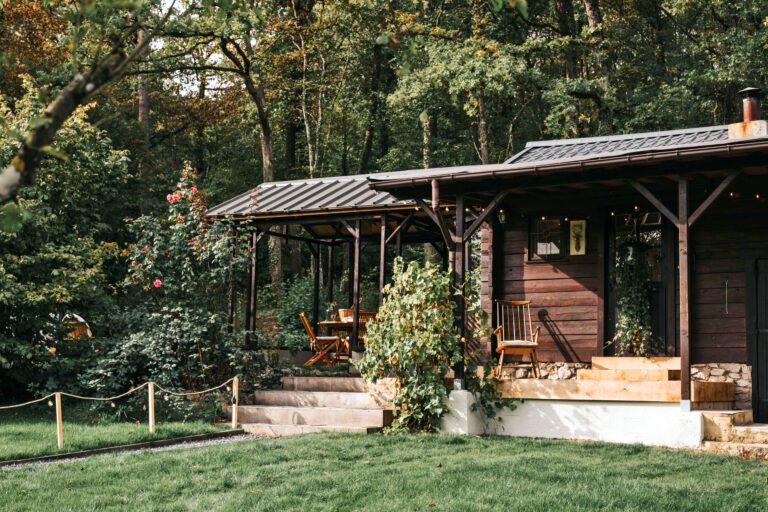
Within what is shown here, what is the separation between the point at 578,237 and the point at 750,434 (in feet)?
13.8

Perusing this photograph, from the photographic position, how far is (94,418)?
497 inches

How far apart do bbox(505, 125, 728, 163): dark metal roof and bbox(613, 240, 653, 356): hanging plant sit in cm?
158

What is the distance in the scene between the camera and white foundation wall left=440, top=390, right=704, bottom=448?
33.4 feet

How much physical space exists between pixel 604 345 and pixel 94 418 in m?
7.07

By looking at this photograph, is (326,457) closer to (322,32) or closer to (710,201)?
(710,201)

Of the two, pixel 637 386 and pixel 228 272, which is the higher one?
pixel 228 272

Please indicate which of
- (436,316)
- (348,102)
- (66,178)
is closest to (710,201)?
(436,316)

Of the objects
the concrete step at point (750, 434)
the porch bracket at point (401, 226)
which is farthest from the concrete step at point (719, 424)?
the porch bracket at point (401, 226)

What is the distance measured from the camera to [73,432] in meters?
11.4

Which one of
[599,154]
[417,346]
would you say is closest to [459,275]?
[417,346]

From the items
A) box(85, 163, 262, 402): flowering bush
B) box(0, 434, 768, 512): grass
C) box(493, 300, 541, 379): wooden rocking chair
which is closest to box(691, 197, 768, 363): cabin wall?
box(493, 300, 541, 379): wooden rocking chair

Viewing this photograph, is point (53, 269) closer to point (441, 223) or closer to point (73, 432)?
point (73, 432)

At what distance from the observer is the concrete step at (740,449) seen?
944 centimetres

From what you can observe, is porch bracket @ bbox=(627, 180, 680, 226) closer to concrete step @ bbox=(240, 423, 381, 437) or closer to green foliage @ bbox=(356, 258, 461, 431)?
green foliage @ bbox=(356, 258, 461, 431)
